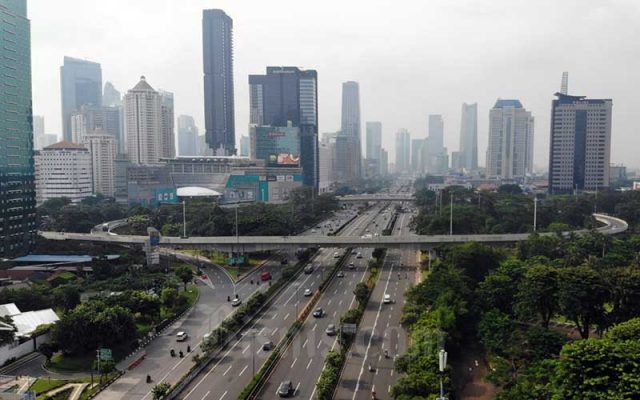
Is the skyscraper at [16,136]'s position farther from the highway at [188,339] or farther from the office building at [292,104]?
the office building at [292,104]

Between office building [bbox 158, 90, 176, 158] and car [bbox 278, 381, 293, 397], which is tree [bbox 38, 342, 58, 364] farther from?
office building [bbox 158, 90, 176, 158]

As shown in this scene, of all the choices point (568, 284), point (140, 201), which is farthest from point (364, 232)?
point (140, 201)

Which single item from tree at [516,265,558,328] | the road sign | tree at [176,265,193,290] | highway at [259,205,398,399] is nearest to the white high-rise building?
tree at [176,265,193,290]

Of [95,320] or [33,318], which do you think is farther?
[33,318]

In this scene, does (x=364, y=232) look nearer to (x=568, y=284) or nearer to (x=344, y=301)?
(x=344, y=301)

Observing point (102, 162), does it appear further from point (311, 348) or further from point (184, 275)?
point (311, 348)

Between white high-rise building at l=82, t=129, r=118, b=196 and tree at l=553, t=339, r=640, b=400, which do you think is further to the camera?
white high-rise building at l=82, t=129, r=118, b=196
